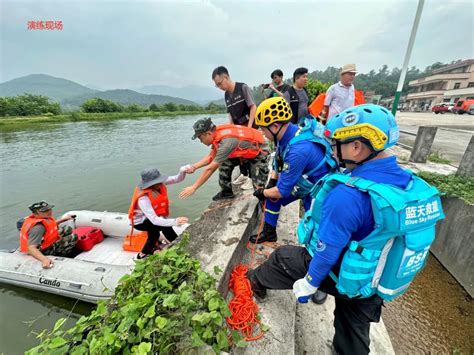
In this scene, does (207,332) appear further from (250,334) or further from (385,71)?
(385,71)

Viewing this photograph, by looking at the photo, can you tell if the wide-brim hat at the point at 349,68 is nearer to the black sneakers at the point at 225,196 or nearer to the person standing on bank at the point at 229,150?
the person standing on bank at the point at 229,150

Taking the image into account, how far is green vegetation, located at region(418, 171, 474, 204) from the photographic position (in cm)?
381

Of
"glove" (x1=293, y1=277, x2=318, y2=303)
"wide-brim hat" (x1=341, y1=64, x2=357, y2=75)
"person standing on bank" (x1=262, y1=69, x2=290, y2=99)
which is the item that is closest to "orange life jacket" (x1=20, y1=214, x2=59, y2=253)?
"glove" (x1=293, y1=277, x2=318, y2=303)

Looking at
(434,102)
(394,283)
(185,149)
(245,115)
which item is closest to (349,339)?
(394,283)

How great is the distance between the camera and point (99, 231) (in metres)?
5.35

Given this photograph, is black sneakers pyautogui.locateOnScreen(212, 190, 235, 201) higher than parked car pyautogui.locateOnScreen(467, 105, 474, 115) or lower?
higher

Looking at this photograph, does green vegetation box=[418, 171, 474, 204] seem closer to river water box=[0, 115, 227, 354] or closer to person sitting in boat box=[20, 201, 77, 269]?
river water box=[0, 115, 227, 354]

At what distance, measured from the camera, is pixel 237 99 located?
4469 millimetres

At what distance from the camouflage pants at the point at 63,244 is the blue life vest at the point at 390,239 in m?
5.51

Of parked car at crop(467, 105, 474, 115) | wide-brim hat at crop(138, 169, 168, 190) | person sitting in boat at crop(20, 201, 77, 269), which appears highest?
wide-brim hat at crop(138, 169, 168, 190)

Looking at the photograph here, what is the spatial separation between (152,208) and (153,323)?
2.61m

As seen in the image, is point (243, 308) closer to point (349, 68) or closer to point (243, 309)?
point (243, 309)

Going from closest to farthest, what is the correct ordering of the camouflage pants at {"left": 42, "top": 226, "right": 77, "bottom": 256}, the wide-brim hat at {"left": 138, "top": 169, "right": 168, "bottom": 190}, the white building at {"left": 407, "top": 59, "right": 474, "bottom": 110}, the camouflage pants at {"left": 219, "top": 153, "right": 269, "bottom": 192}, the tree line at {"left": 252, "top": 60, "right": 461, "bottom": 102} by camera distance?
the wide-brim hat at {"left": 138, "top": 169, "right": 168, "bottom": 190} → the camouflage pants at {"left": 219, "top": 153, "right": 269, "bottom": 192} → the camouflage pants at {"left": 42, "top": 226, "right": 77, "bottom": 256} → the tree line at {"left": 252, "top": 60, "right": 461, "bottom": 102} → the white building at {"left": 407, "top": 59, "right": 474, "bottom": 110}

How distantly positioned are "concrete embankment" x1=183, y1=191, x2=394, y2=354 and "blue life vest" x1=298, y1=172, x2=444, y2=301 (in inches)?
33.8
